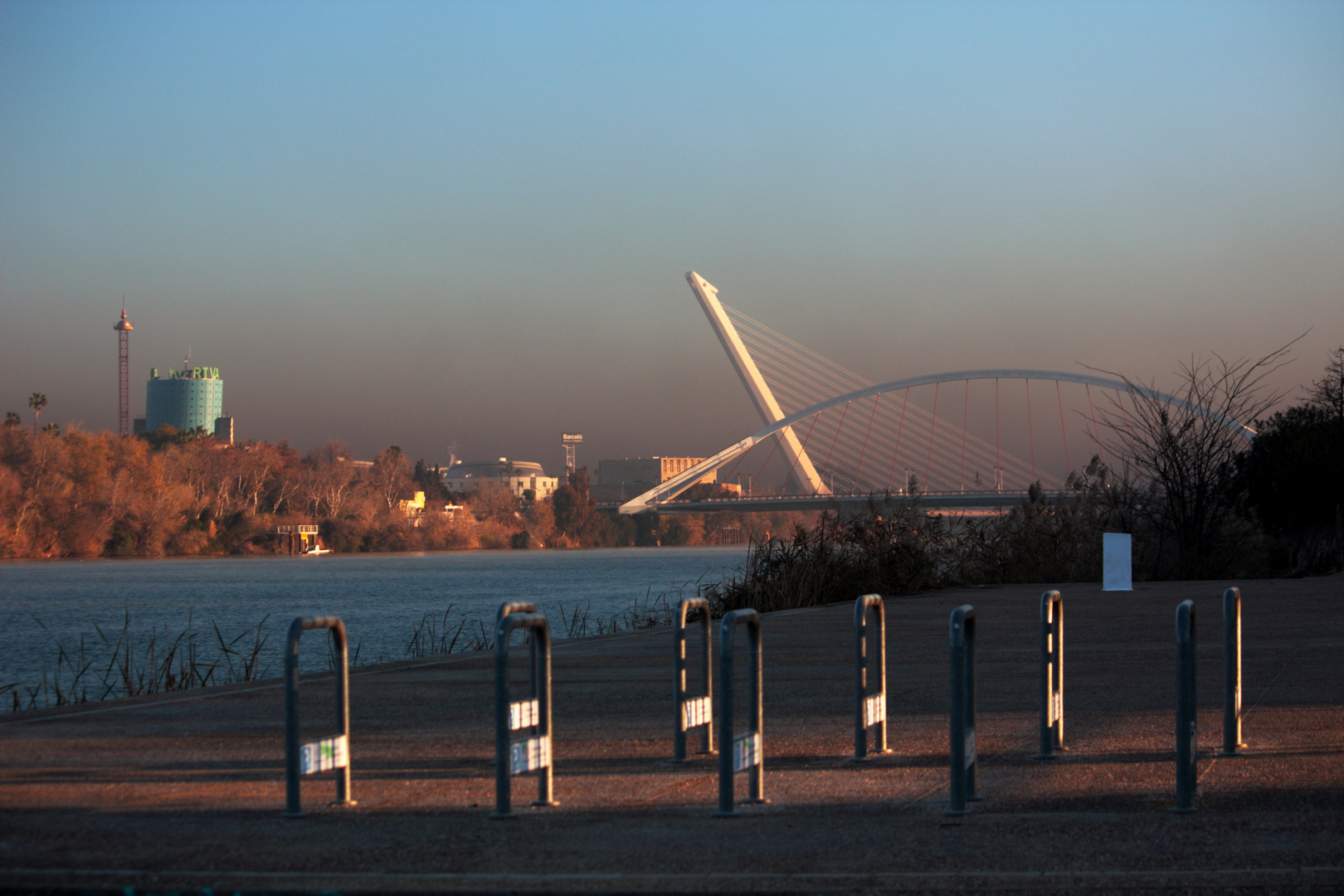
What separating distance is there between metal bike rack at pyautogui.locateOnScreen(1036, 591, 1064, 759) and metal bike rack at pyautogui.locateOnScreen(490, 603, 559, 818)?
2275 millimetres

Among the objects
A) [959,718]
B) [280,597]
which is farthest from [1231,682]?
[280,597]

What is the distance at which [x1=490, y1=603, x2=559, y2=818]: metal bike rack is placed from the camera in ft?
16.2

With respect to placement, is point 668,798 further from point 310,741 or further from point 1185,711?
point 1185,711

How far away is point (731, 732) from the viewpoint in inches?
194

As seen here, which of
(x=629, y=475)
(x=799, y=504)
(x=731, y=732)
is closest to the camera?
(x=731, y=732)

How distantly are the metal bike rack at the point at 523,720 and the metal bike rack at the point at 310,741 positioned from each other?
590mm

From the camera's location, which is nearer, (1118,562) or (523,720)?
(523,720)

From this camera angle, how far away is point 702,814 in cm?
507

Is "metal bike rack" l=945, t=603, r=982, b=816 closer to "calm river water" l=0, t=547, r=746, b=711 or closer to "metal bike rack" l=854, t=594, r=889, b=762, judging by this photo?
"metal bike rack" l=854, t=594, r=889, b=762

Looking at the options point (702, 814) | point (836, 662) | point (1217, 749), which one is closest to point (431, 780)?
point (702, 814)

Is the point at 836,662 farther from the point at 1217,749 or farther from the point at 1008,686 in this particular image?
the point at 1217,749

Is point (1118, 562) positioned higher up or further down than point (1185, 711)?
further down

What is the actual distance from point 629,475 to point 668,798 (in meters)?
149

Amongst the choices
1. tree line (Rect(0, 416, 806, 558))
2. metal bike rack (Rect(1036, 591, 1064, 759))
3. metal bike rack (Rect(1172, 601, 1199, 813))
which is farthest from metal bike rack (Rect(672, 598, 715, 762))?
tree line (Rect(0, 416, 806, 558))
